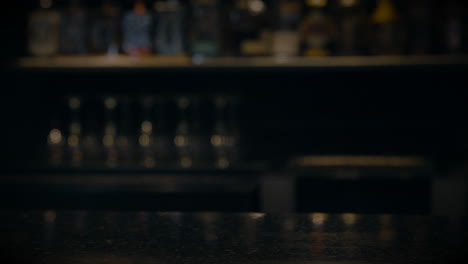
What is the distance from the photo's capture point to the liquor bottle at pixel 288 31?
7.24ft

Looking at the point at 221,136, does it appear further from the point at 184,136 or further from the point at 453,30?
the point at 453,30

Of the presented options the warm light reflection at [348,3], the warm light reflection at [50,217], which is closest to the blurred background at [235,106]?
the warm light reflection at [348,3]

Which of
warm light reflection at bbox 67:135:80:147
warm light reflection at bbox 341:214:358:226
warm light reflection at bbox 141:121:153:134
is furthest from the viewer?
warm light reflection at bbox 141:121:153:134

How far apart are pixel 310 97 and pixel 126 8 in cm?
70

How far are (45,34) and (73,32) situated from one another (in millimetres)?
98

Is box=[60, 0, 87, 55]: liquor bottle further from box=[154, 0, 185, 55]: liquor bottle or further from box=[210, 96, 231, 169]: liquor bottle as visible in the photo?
box=[210, 96, 231, 169]: liquor bottle

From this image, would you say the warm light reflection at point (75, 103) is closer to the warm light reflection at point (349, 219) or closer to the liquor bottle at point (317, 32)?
the liquor bottle at point (317, 32)

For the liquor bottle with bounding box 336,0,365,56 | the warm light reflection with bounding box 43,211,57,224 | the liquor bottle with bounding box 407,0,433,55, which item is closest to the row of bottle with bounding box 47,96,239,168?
the liquor bottle with bounding box 336,0,365,56

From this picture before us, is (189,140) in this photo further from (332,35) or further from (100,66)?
(332,35)

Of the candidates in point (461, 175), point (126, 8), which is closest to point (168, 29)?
point (126, 8)

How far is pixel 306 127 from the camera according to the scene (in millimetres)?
2424

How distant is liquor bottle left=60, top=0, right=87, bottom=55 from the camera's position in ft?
7.57

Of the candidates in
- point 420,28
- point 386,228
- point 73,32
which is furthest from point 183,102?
point 386,228

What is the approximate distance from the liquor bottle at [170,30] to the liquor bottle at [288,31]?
0.31 metres
